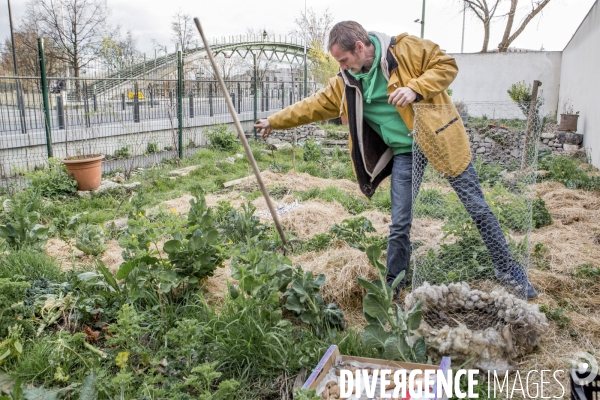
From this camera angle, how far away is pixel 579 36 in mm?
13273

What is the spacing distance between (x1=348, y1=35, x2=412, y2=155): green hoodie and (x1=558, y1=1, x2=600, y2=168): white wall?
6.85m

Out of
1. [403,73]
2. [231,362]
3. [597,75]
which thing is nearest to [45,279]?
[231,362]

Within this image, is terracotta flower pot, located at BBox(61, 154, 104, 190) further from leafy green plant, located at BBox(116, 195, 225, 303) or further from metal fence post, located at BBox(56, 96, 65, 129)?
leafy green plant, located at BBox(116, 195, 225, 303)

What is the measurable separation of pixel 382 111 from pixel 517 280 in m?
1.37

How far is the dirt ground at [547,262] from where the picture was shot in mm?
2758

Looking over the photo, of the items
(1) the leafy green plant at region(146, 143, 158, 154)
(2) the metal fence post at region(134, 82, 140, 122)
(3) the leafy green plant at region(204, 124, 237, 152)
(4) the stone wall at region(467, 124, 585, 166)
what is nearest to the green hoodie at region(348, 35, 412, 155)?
(4) the stone wall at region(467, 124, 585, 166)

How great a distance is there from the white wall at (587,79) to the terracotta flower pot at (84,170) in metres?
7.92

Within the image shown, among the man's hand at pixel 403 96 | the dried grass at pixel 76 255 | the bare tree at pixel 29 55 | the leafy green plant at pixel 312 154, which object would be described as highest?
the bare tree at pixel 29 55

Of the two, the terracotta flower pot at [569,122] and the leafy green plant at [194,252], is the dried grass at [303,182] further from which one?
the terracotta flower pot at [569,122]

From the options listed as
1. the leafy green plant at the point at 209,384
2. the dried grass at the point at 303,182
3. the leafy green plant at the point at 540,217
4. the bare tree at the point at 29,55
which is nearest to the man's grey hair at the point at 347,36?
the leafy green plant at the point at 209,384

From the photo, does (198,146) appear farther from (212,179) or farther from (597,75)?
(597,75)

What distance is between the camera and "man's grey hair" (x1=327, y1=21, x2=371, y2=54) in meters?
2.88

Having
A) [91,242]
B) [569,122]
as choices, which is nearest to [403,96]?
[91,242]

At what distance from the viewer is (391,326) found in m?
2.37
